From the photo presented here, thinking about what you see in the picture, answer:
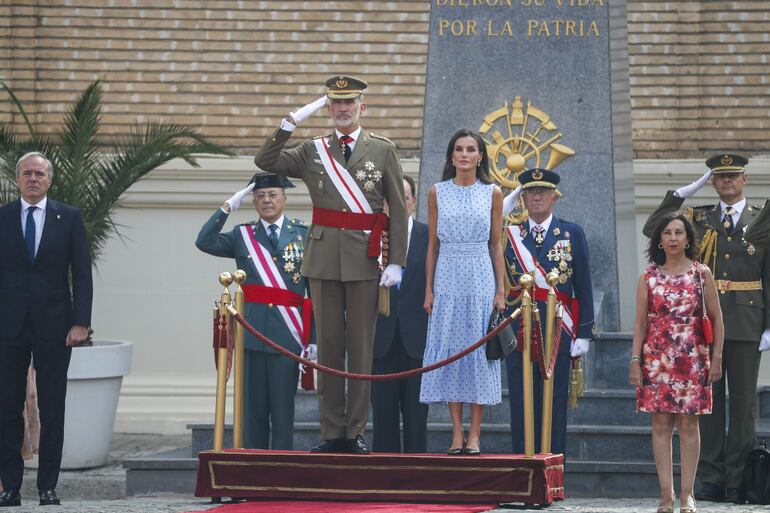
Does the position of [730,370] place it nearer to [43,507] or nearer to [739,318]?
[739,318]

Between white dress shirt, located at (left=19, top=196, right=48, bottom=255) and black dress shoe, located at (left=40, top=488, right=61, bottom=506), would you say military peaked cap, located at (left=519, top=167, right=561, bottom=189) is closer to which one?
white dress shirt, located at (left=19, top=196, right=48, bottom=255)

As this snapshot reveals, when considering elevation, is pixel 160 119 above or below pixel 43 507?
above

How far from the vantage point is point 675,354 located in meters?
7.32

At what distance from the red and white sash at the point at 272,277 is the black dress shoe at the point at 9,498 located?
1.75 metres

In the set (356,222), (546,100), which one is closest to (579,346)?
(356,222)

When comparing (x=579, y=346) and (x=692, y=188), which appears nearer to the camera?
(x=579, y=346)

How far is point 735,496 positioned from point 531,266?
5.18 feet

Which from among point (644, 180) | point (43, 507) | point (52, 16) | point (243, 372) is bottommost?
point (43, 507)

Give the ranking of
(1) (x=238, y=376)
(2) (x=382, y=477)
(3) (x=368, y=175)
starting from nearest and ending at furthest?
(2) (x=382, y=477), (3) (x=368, y=175), (1) (x=238, y=376)

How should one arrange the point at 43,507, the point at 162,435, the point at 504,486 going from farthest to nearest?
the point at 162,435 < the point at 43,507 < the point at 504,486

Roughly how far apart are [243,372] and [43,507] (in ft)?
4.53

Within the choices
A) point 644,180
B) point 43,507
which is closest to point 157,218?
point 644,180

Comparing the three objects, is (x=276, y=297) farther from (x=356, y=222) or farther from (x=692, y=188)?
(x=692, y=188)

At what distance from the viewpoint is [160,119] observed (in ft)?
43.8
